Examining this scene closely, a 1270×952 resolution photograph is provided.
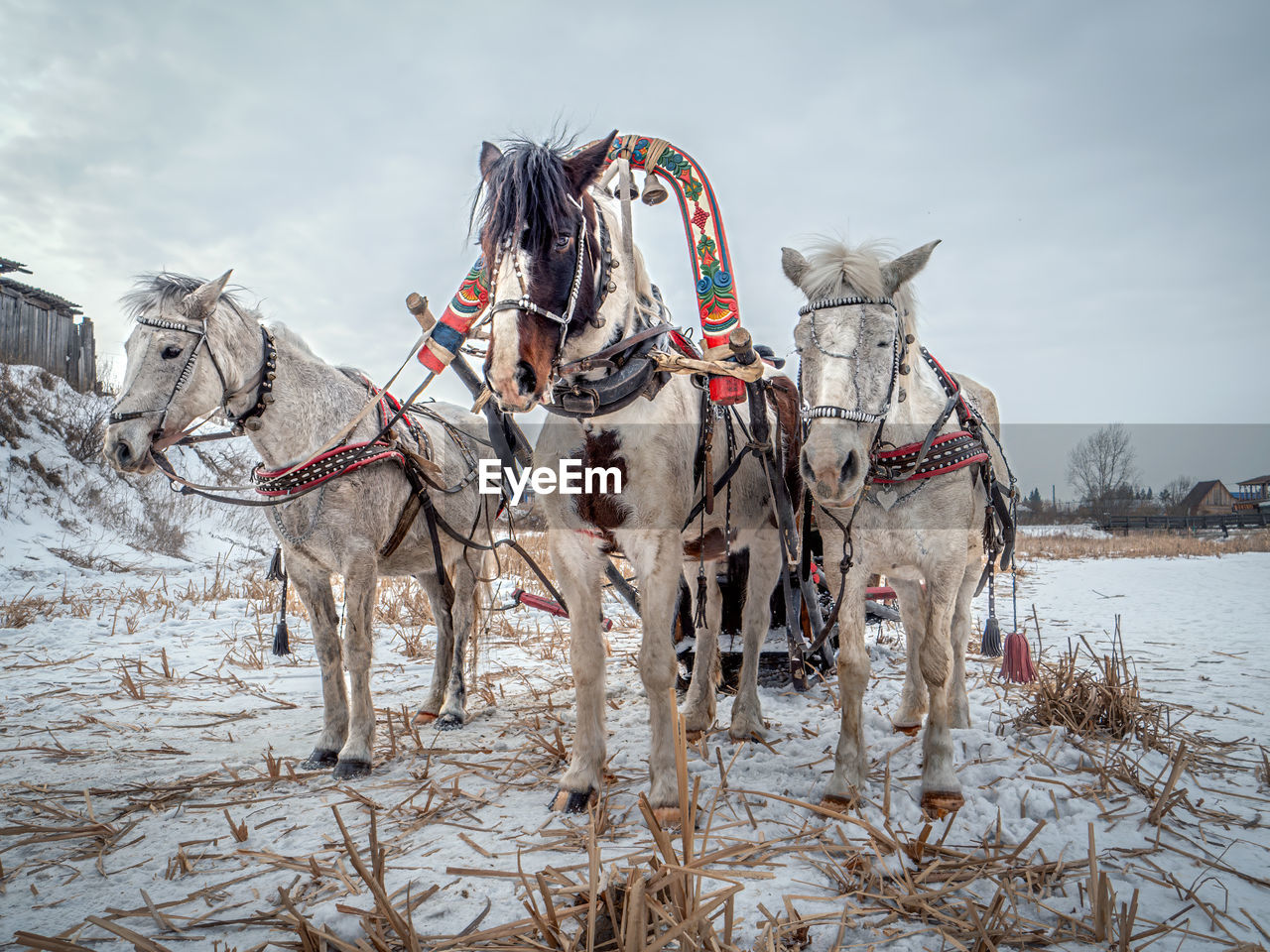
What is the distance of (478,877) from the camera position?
2166 mm

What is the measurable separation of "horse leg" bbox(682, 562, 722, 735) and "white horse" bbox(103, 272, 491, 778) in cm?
181

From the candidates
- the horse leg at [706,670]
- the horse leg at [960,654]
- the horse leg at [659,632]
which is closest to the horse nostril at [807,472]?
the horse leg at [659,632]

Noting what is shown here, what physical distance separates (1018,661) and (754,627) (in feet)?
5.75

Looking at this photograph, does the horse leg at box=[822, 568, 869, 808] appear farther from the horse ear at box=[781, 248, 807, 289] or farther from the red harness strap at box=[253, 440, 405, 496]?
the red harness strap at box=[253, 440, 405, 496]

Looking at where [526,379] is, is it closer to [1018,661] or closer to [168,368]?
[168,368]

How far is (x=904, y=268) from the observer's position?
273cm

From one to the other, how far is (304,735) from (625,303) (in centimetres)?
342

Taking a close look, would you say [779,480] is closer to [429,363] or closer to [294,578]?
[429,363]

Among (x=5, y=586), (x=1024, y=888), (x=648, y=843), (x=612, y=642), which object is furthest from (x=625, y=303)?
(x=5, y=586)

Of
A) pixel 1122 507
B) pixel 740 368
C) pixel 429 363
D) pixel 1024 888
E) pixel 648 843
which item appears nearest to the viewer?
pixel 1024 888

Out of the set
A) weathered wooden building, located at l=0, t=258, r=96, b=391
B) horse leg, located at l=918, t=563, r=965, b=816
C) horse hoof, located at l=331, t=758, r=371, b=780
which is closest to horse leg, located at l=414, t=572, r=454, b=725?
horse hoof, located at l=331, t=758, r=371, b=780

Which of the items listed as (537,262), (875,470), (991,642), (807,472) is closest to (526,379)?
(537,262)

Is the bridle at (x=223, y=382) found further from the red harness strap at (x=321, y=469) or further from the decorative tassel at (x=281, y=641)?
the decorative tassel at (x=281, y=641)

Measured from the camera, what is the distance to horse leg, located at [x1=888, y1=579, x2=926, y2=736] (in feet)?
12.0
